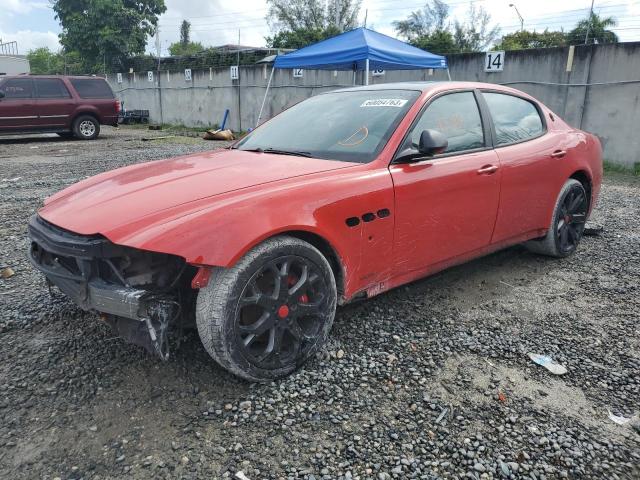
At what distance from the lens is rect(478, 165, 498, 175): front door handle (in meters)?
3.43

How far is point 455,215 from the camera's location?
3.29 meters

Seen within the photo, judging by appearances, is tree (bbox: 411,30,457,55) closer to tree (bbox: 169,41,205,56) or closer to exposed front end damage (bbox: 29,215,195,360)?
exposed front end damage (bbox: 29,215,195,360)

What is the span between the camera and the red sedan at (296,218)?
7.43ft

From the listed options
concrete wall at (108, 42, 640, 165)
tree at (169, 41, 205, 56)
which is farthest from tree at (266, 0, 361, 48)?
concrete wall at (108, 42, 640, 165)

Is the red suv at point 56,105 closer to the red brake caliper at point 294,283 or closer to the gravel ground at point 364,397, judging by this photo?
the gravel ground at point 364,397

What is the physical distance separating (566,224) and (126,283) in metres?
3.71

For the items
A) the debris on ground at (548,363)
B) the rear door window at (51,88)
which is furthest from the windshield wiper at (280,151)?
the rear door window at (51,88)

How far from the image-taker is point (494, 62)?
11305mm

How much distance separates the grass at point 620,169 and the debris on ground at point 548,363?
8.04 metres

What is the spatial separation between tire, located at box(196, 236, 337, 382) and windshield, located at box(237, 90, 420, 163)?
0.81 m

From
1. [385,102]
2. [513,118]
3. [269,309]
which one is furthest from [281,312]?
[513,118]

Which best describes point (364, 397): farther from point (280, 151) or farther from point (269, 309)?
point (280, 151)

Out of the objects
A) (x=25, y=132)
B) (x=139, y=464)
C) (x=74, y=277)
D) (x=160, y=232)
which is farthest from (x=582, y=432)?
(x=25, y=132)

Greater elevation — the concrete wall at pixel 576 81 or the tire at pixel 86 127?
the concrete wall at pixel 576 81
